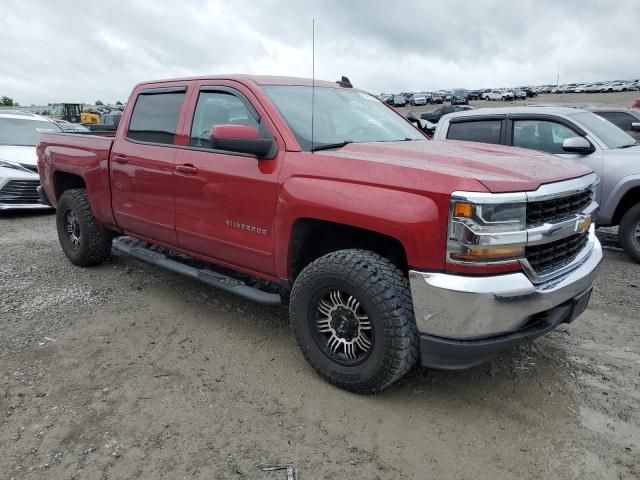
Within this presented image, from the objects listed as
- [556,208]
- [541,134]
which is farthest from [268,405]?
[541,134]

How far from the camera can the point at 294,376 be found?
335cm

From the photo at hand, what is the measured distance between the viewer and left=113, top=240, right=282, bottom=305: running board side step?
3535 millimetres

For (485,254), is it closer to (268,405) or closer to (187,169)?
(268,405)

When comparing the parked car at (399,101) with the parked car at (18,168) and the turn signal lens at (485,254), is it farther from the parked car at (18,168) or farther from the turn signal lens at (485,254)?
the turn signal lens at (485,254)

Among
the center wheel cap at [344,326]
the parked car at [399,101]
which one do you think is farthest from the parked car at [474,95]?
the center wheel cap at [344,326]

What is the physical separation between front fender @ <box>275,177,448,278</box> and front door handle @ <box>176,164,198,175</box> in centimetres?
89

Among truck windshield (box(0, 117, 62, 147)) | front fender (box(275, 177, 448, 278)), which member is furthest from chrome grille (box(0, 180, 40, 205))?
front fender (box(275, 177, 448, 278))

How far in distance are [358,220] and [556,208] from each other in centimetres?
109

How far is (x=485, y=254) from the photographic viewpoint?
2564 millimetres

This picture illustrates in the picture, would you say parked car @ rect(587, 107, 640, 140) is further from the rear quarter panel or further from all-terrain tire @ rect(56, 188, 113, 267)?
all-terrain tire @ rect(56, 188, 113, 267)

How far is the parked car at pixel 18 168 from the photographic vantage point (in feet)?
27.0

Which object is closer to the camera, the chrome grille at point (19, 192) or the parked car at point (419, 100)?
the chrome grille at point (19, 192)

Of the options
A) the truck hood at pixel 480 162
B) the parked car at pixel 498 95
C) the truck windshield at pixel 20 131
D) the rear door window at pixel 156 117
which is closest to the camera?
the truck hood at pixel 480 162

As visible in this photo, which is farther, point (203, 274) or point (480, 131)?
point (480, 131)
